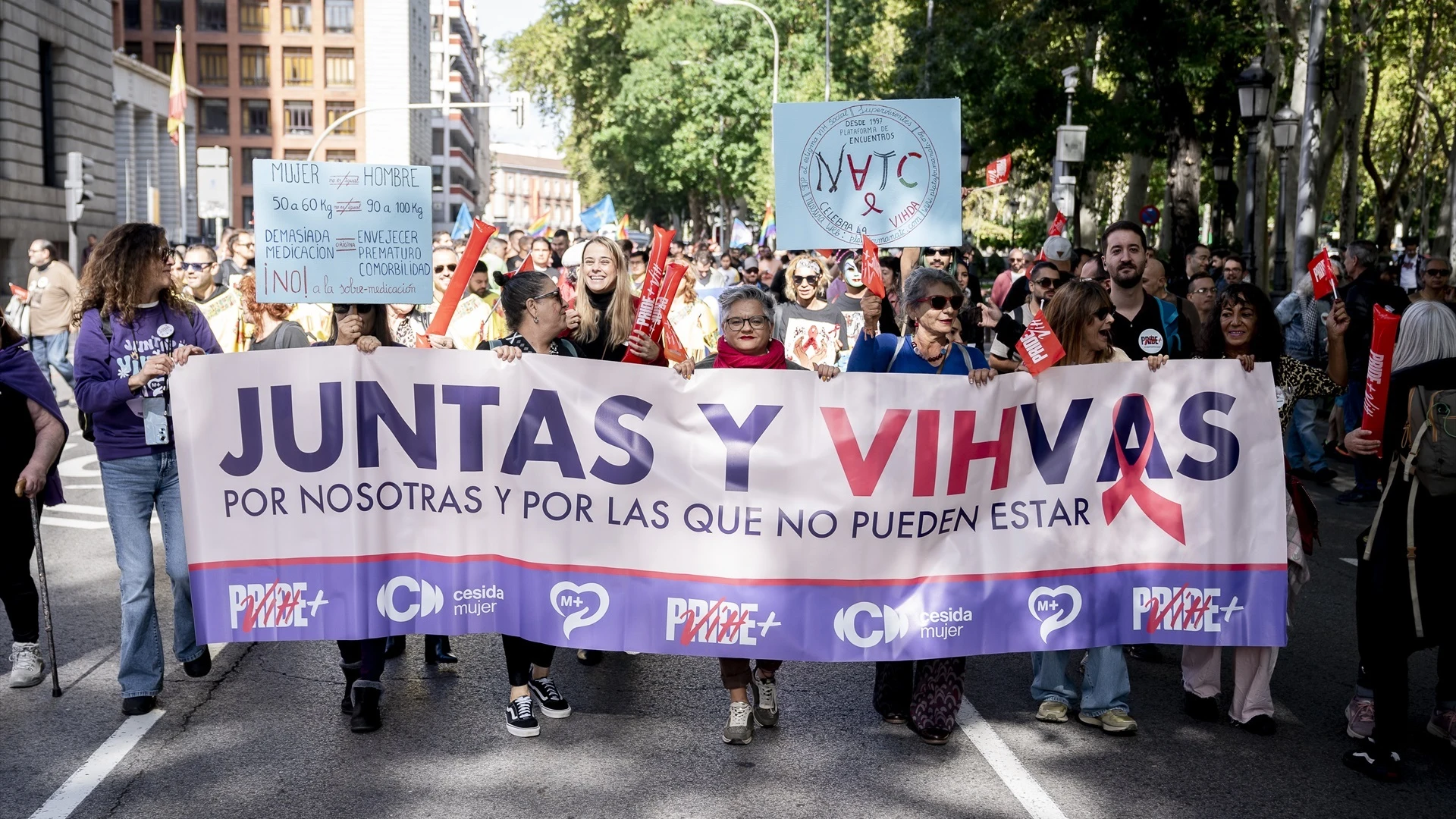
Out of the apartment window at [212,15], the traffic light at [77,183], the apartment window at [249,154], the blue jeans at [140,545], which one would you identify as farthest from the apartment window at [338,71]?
the blue jeans at [140,545]

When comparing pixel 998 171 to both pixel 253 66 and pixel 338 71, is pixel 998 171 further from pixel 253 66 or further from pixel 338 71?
pixel 253 66

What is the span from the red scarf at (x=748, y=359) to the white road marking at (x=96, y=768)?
102 inches

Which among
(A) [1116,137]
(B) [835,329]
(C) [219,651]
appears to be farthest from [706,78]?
(C) [219,651]

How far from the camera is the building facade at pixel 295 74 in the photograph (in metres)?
83.9

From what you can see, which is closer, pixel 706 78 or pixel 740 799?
pixel 740 799

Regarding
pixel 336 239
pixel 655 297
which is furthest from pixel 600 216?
pixel 655 297

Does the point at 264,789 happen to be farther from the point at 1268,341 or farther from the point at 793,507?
the point at 1268,341

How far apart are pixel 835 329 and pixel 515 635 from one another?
458cm

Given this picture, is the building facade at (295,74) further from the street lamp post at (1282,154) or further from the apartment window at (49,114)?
the street lamp post at (1282,154)

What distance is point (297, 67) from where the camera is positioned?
85500 millimetres

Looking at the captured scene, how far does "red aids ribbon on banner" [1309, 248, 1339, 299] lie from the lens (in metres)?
7.15

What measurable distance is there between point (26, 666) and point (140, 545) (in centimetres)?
90

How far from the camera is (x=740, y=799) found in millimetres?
5113

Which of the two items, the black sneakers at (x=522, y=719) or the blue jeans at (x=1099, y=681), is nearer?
the black sneakers at (x=522, y=719)
